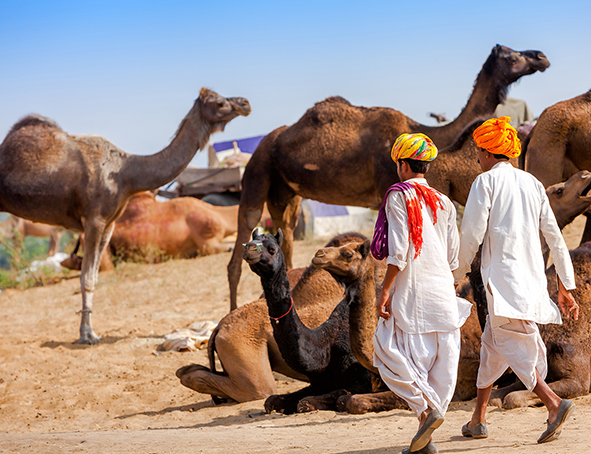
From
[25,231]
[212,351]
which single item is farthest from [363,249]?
[25,231]

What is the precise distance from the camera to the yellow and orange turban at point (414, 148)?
3.69 meters

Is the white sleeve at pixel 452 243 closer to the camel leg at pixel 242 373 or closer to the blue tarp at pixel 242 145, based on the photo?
the camel leg at pixel 242 373

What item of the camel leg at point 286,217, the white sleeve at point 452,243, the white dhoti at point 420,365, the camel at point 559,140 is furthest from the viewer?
the camel leg at point 286,217

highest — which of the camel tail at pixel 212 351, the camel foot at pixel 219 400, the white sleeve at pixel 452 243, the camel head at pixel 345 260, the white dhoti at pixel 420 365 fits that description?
the white sleeve at pixel 452 243

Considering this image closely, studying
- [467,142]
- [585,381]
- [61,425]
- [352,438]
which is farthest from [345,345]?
[467,142]

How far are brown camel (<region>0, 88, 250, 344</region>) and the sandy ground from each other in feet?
3.02

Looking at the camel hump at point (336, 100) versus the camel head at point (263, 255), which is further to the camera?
the camel hump at point (336, 100)

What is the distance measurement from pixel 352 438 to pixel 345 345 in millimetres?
1332

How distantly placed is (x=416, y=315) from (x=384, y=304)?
0.17m

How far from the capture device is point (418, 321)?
356cm

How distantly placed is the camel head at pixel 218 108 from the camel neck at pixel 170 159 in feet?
0.27

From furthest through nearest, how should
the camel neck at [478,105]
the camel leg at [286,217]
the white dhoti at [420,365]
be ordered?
the camel leg at [286,217] → the camel neck at [478,105] → the white dhoti at [420,365]

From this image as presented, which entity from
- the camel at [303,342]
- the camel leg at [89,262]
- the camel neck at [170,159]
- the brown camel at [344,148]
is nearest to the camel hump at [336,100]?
the brown camel at [344,148]

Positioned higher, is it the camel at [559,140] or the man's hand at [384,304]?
the camel at [559,140]
